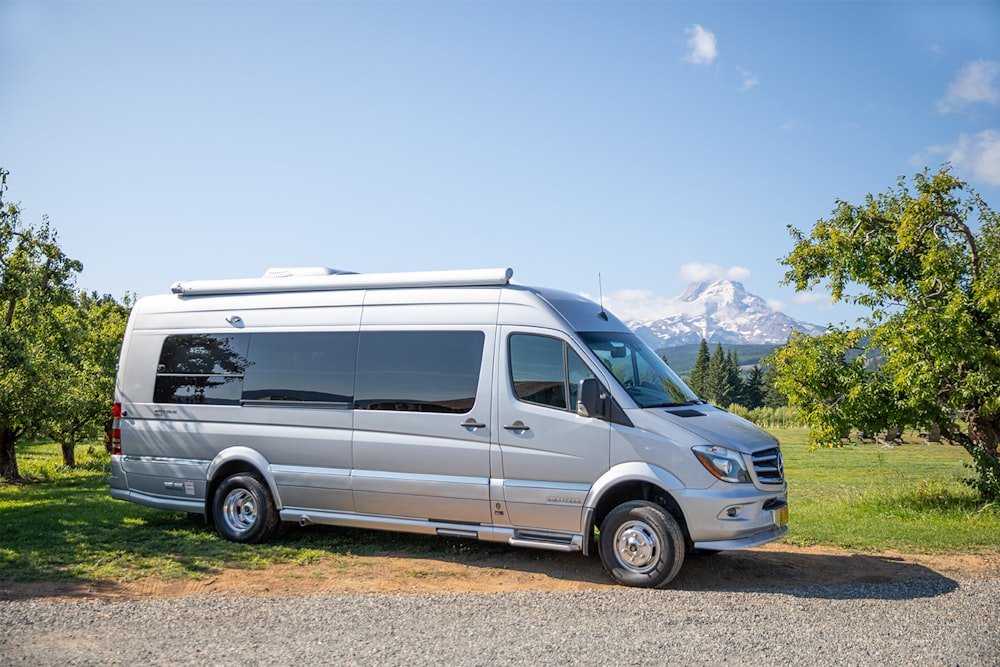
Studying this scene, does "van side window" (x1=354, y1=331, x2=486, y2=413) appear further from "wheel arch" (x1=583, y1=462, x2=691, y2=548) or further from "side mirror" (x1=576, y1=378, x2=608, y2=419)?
"wheel arch" (x1=583, y1=462, x2=691, y2=548)

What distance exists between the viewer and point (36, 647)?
5.73 m

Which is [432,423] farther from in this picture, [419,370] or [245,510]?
[245,510]

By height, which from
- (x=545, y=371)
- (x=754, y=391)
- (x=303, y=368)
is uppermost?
(x=754, y=391)

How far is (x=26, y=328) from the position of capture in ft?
52.9

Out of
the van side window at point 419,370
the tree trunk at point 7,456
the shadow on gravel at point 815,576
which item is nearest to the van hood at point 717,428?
the shadow on gravel at point 815,576

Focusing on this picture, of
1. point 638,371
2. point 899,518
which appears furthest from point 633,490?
point 899,518

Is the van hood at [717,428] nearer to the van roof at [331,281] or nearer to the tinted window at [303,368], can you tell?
the van roof at [331,281]

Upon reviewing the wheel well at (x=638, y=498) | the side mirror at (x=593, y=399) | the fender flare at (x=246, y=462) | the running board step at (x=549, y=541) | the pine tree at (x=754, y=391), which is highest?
the pine tree at (x=754, y=391)

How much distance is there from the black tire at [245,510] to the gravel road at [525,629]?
2.38 m

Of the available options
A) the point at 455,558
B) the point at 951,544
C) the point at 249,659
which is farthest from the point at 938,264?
the point at 249,659

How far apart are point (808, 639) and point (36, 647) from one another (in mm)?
5624

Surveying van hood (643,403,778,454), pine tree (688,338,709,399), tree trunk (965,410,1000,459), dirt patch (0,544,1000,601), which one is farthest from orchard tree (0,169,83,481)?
pine tree (688,338,709,399)

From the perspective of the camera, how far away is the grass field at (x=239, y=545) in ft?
27.5

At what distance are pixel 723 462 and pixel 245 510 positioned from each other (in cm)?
568
